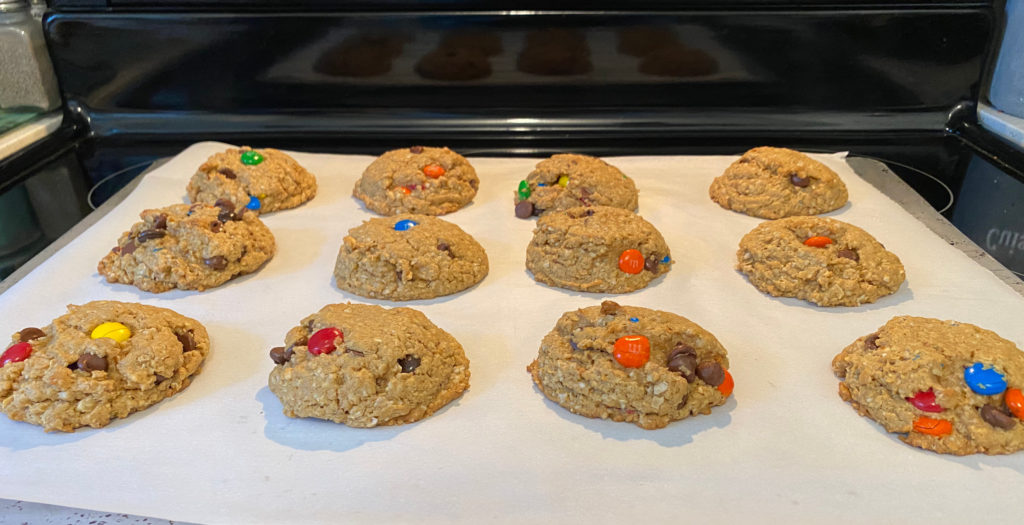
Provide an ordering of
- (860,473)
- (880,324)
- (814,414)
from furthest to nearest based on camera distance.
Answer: (880,324) → (814,414) → (860,473)

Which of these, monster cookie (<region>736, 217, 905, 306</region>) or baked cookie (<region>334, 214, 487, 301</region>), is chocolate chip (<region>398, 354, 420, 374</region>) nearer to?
baked cookie (<region>334, 214, 487, 301</region>)

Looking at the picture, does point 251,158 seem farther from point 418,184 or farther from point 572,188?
point 572,188

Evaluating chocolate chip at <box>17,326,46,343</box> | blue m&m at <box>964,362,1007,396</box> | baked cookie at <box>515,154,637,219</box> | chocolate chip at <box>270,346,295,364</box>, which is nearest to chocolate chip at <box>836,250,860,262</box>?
blue m&m at <box>964,362,1007,396</box>

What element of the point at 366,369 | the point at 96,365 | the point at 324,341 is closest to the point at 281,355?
the point at 324,341

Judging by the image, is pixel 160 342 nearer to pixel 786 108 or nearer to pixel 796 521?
pixel 796 521

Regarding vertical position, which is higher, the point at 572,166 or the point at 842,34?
the point at 842,34

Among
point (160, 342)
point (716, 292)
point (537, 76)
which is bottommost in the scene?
point (716, 292)

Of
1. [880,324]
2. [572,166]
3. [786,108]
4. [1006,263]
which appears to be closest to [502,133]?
[572,166]
